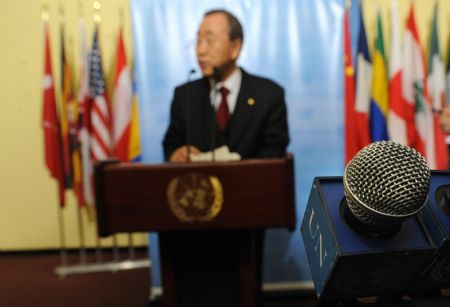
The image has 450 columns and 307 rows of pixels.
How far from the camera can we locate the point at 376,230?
565 millimetres

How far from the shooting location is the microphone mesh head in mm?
543

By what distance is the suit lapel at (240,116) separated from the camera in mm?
2275

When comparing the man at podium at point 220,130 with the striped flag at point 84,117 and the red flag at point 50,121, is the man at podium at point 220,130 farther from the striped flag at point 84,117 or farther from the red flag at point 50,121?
the red flag at point 50,121

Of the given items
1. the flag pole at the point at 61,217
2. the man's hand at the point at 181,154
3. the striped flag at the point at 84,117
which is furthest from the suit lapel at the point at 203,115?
the flag pole at the point at 61,217

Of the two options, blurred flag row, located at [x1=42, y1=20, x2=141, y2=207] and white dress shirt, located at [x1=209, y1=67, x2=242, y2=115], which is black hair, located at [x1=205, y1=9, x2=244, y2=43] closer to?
white dress shirt, located at [x1=209, y1=67, x2=242, y2=115]

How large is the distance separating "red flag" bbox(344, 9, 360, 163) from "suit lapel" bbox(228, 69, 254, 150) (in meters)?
0.77

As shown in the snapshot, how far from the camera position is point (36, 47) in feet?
11.4

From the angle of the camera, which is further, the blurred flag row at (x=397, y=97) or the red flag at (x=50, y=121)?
the red flag at (x=50, y=121)

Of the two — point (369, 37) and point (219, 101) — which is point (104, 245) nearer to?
point (219, 101)

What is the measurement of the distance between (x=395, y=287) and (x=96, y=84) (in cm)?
288

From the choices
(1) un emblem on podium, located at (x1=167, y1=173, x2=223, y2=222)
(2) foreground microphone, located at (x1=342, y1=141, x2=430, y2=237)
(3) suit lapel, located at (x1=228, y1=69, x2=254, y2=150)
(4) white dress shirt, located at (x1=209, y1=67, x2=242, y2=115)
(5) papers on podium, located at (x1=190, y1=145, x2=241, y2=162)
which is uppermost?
(4) white dress shirt, located at (x1=209, y1=67, x2=242, y2=115)

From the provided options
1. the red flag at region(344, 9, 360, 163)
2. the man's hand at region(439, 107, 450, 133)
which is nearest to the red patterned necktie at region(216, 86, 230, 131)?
the red flag at region(344, 9, 360, 163)

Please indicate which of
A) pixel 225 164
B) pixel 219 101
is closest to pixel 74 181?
pixel 219 101

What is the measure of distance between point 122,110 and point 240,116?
1152 millimetres
